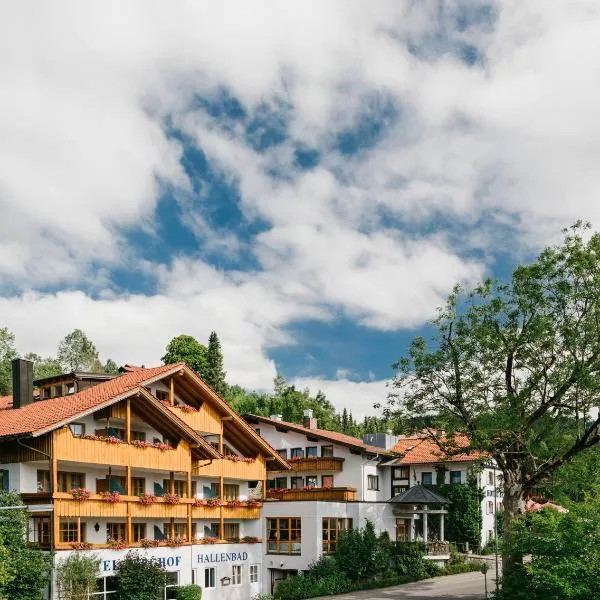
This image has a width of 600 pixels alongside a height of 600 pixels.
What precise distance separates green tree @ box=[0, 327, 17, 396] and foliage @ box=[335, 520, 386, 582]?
36.3m

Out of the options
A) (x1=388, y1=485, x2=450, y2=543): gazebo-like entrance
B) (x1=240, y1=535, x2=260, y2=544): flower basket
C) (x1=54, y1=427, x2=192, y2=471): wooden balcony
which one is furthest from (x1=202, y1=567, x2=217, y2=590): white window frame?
(x1=388, y1=485, x2=450, y2=543): gazebo-like entrance

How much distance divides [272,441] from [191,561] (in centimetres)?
1858

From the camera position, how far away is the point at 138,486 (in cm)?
4159

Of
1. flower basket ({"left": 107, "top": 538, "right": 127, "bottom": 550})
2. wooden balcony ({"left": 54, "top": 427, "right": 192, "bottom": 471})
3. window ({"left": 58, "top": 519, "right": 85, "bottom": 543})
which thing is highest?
wooden balcony ({"left": 54, "top": 427, "right": 192, "bottom": 471})

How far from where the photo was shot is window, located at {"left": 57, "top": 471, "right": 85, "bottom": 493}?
37.7 metres

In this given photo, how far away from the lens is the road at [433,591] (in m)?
40.9

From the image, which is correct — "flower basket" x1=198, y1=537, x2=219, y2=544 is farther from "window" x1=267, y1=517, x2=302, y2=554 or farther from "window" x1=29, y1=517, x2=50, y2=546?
"window" x1=29, y1=517, x2=50, y2=546

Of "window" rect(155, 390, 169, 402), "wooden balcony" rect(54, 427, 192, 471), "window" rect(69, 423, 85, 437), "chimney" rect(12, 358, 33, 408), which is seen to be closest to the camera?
"wooden balcony" rect(54, 427, 192, 471)

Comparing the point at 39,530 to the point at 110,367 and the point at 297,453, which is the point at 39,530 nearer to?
the point at 297,453

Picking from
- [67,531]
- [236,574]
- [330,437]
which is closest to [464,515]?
[330,437]

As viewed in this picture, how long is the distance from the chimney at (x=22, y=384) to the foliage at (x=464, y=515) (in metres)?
29.5

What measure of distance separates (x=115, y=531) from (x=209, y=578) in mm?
6528

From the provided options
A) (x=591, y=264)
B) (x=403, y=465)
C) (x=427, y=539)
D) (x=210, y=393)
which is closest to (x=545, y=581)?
(x=591, y=264)

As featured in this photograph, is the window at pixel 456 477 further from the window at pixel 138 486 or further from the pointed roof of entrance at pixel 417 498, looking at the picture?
the window at pixel 138 486
